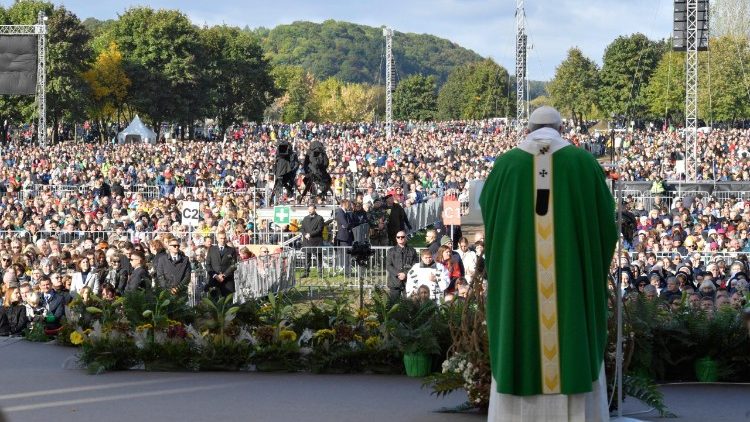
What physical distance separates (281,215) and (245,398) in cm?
1477

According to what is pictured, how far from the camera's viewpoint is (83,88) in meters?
76.6

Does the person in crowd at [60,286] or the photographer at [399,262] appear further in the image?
the photographer at [399,262]

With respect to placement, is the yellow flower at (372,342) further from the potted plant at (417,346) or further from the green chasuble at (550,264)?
the green chasuble at (550,264)

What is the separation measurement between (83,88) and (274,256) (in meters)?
59.5

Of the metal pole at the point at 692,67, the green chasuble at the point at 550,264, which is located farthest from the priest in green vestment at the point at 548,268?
the metal pole at the point at 692,67

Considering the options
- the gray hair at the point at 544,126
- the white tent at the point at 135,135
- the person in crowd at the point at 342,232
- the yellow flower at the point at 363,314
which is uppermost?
the white tent at the point at 135,135

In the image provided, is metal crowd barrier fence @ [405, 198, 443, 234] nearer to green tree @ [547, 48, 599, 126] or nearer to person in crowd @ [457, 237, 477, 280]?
person in crowd @ [457, 237, 477, 280]

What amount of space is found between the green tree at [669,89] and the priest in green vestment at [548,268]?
77.3 meters

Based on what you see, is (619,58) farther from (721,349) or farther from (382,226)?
(721,349)

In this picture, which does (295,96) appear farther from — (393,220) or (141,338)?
(141,338)

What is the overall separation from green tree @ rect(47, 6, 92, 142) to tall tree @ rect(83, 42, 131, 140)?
3341 mm

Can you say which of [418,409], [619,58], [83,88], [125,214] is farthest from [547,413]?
[619,58]

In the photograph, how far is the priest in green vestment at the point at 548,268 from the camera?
6352 mm

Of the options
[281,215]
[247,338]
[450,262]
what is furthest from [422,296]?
[281,215]
